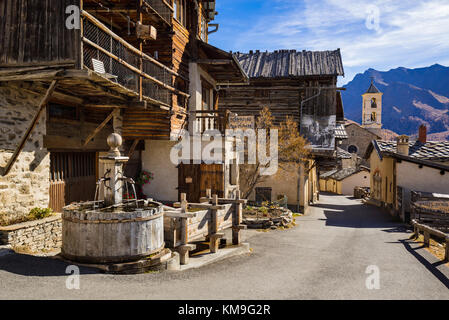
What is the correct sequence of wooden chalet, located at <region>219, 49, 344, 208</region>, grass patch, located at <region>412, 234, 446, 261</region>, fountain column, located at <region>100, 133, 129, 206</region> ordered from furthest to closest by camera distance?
wooden chalet, located at <region>219, 49, 344, 208</region>, grass patch, located at <region>412, 234, 446, 261</region>, fountain column, located at <region>100, 133, 129, 206</region>

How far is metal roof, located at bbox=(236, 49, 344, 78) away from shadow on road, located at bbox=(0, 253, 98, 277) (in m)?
20.1

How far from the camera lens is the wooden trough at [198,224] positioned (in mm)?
7406

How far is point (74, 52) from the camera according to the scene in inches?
268

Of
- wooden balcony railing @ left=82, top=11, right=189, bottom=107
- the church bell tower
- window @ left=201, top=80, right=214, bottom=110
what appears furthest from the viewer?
the church bell tower

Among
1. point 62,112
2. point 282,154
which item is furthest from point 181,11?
point 282,154

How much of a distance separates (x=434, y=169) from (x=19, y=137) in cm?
1985

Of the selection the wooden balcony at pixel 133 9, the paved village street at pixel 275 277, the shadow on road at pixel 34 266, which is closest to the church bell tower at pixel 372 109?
the paved village street at pixel 275 277

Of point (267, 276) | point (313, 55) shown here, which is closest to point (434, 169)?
point (313, 55)

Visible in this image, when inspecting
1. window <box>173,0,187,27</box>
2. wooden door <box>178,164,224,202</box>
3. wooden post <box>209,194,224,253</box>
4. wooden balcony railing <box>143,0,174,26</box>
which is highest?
window <box>173,0,187,27</box>

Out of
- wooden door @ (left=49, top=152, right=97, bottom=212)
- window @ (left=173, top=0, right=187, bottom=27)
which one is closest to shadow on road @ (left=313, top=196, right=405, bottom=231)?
wooden door @ (left=49, top=152, right=97, bottom=212)

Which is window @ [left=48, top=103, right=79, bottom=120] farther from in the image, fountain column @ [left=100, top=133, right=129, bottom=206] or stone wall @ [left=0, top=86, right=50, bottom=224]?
fountain column @ [left=100, top=133, right=129, bottom=206]

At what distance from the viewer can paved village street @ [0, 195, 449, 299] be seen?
16.1 feet

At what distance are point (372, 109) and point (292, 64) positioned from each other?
145 feet
